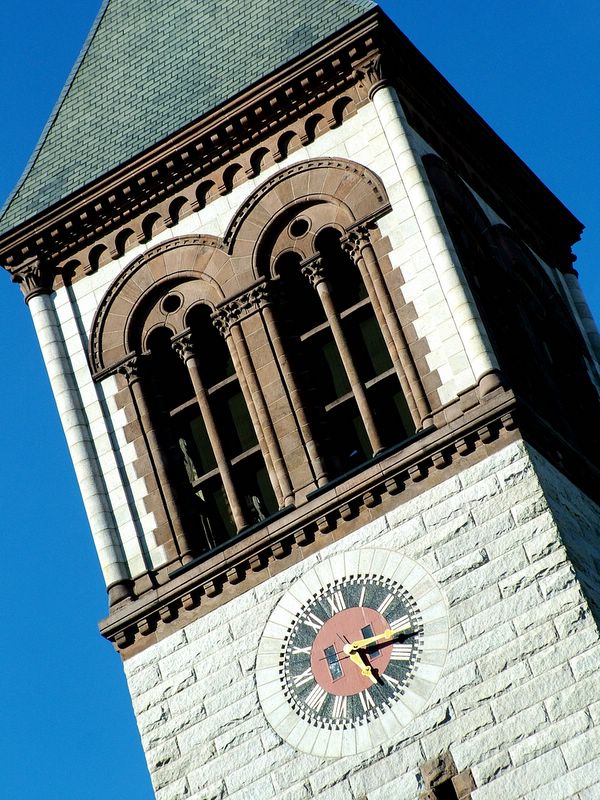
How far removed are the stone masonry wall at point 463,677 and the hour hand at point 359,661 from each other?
3.60ft

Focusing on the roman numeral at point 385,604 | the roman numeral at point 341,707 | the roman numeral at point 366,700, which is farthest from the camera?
the roman numeral at point 385,604

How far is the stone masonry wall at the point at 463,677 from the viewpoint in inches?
1364

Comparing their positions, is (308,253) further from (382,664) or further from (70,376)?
(382,664)

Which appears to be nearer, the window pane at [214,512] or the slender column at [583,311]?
the window pane at [214,512]

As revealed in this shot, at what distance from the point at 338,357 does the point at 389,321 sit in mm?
1433

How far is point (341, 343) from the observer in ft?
130

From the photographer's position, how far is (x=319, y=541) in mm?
37844

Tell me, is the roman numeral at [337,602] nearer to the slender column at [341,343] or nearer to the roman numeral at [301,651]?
the roman numeral at [301,651]

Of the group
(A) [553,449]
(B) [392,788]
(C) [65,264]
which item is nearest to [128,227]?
(C) [65,264]

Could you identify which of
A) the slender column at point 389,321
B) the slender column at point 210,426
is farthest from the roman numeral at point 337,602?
the slender column at point 389,321

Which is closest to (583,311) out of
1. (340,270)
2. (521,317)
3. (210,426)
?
(521,317)

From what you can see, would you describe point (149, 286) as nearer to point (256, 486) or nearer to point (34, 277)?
point (34, 277)

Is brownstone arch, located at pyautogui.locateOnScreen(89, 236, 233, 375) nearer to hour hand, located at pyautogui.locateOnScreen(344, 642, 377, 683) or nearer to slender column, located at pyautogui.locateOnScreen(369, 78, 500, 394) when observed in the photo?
slender column, located at pyautogui.locateOnScreen(369, 78, 500, 394)

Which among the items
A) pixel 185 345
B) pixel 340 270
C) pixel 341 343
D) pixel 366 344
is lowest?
pixel 341 343
